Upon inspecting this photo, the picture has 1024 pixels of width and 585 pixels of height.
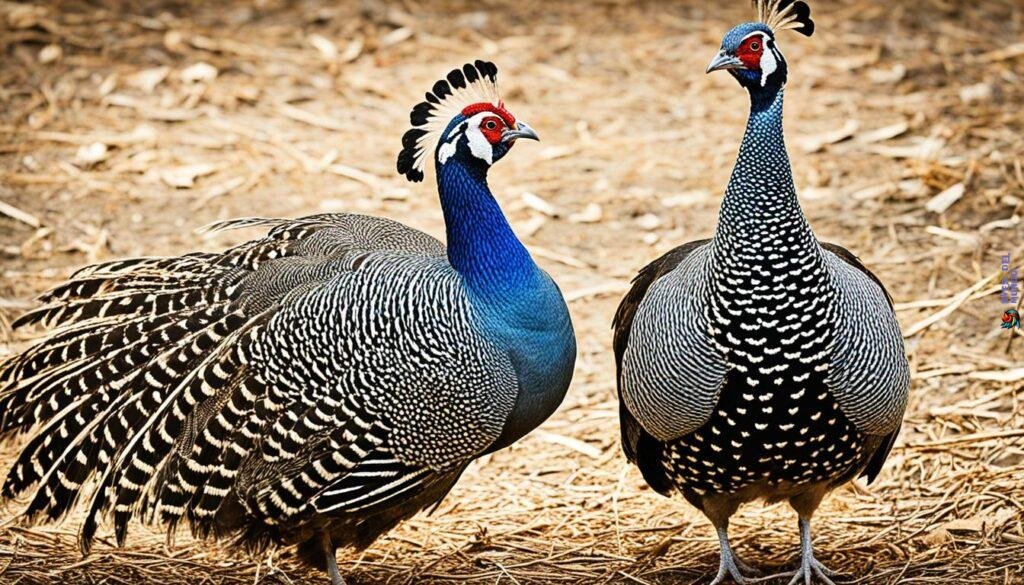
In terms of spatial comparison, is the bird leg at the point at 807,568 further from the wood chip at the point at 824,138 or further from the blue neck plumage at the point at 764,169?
the wood chip at the point at 824,138

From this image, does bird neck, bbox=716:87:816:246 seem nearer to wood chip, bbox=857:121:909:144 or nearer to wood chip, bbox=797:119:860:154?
wood chip, bbox=797:119:860:154

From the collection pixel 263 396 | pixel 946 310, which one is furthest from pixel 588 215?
pixel 263 396

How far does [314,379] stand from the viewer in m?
3.61

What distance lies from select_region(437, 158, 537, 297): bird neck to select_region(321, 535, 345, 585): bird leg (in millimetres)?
948

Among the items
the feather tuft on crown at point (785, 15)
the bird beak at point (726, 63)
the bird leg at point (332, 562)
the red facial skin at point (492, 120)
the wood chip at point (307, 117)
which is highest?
the feather tuft on crown at point (785, 15)

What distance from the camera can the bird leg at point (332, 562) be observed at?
3863 mm

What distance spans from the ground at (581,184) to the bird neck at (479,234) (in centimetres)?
103

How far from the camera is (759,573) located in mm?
4000

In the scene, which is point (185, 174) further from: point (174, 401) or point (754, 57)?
point (754, 57)

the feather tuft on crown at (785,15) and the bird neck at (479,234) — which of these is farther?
the bird neck at (479,234)

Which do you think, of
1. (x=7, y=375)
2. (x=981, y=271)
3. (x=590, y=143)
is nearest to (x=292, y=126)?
(x=590, y=143)

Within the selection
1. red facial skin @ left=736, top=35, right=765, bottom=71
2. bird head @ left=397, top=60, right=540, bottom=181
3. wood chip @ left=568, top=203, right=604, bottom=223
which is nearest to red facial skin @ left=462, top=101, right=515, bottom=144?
bird head @ left=397, top=60, right=540, bottom=181

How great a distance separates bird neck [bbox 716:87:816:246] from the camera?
10.7 ft

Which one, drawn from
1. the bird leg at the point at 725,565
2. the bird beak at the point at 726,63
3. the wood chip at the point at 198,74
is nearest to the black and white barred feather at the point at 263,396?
the bird leg at the point at 725,565
